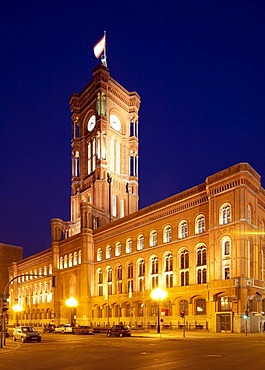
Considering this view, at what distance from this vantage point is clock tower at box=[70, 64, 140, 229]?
10331 cm

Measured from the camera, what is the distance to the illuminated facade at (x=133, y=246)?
189 ft

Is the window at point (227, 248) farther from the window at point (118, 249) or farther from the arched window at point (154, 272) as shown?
the window at point (118, 249)

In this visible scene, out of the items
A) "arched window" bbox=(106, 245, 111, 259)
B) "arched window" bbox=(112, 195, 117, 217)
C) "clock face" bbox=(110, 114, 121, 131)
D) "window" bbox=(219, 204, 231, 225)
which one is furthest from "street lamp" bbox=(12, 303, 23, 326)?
"window" bbox=(219, 204, 231, 225)

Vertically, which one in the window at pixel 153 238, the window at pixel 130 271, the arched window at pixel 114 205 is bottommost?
the window at pixel 130 271

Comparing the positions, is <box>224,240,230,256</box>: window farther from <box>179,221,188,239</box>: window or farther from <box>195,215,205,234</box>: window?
<box>179,221,188,239</box>: window

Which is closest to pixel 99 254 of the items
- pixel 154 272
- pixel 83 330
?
pixel 154 272

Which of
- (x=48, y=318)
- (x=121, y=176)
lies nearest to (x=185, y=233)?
(x=121, y=176)

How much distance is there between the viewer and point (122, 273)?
80562 mm

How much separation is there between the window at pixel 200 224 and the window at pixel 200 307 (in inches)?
357

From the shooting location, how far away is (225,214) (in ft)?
196

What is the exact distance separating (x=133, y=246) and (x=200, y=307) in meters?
19.5

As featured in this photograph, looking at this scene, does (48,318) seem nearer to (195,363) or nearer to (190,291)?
(190,291)

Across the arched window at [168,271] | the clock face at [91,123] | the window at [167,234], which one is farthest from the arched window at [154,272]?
the clock face at [91,123]

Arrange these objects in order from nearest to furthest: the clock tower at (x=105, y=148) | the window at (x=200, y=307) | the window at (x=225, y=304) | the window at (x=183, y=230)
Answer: the window at (x=225, y=304) → the window at (x=200, y=307) → the window at (x=183, y=230) → the clock tower at (x=105, y=148)
